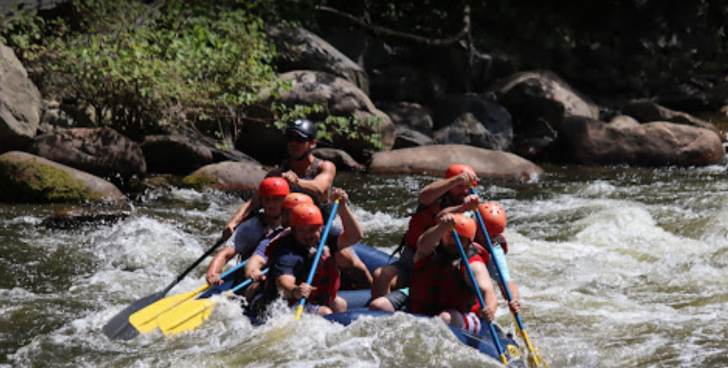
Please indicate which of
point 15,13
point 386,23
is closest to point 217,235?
point 15,13

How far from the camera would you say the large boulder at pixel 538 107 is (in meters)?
13.5

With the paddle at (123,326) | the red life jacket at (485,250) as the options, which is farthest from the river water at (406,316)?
the red life jacket at (485,250)

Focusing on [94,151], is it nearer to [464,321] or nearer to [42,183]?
[42,183]

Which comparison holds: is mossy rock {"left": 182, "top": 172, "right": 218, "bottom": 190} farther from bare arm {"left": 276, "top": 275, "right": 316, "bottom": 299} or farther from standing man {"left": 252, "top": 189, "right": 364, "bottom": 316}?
bare arm {"left": 276, "top": 275, "right": 316, "bottom": 299}

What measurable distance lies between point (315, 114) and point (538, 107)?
4.73 metres

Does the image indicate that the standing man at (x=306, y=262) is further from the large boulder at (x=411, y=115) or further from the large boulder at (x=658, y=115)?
the large boulder at (x=658, y=115)

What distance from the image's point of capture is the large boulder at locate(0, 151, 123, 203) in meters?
8.27

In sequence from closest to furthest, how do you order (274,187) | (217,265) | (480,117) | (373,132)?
1. (274,187)
2. (217,265)
3. (373,132)
4. (480,117)

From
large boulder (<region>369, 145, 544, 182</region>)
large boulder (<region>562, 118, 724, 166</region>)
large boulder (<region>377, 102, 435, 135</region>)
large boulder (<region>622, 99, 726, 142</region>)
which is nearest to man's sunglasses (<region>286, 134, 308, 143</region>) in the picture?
large boulder (<region>369, 145, 544, 182</region>)

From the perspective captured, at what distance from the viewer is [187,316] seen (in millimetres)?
4641

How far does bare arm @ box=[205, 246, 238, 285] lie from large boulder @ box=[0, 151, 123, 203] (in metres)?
3.67

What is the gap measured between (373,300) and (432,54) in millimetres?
12799

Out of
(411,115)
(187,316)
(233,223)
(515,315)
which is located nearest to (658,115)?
(411,115)

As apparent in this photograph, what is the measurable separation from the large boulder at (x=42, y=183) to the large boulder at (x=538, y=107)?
24.5 feet
